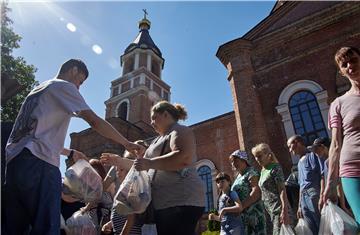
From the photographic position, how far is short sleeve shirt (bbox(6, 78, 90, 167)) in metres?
2.11

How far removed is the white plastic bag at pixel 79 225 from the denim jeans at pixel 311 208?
289 cm

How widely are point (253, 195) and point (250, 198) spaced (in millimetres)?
57

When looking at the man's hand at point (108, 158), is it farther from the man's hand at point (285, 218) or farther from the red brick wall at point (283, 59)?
the red brick wall at point (283, 59)

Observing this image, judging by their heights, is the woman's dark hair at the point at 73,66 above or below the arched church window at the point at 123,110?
below

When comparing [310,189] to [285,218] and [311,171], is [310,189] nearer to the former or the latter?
[311,171]

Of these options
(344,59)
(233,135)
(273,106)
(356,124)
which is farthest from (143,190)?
(233,135)

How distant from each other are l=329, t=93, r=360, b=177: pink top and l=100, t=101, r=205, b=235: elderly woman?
1.12m

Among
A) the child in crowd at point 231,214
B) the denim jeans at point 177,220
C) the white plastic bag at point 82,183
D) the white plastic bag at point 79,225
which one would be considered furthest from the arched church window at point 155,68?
the denim jeans at point 177,220

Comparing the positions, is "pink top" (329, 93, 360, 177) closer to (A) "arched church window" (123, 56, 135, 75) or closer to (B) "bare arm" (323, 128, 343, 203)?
(B) "bare arm" (323, 128, 343, 203)

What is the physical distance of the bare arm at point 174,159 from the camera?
7.43 feet

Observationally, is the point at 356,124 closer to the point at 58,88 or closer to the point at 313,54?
the point at 58,88

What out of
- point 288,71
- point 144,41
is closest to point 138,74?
point 144,41

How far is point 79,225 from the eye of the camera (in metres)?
3.06

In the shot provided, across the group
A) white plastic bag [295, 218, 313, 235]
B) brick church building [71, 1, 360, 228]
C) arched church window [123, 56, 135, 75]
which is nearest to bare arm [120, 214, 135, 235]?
white plastic bag [295, 218, 313, 235]
